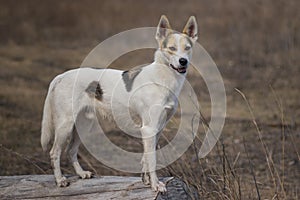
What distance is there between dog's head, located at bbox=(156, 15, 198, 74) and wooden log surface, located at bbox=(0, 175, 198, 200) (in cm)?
88

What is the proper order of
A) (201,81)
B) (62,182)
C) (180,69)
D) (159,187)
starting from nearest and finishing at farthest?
(159,187)
(180,69)
(62,182)
(201,81)

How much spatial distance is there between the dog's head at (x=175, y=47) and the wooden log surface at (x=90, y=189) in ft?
2.89

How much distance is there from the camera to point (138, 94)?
4816 mm

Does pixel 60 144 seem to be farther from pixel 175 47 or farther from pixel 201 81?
pixel 201 81

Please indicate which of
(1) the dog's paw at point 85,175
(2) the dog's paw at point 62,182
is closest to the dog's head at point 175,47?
(1) the dog's paw at point 85,175

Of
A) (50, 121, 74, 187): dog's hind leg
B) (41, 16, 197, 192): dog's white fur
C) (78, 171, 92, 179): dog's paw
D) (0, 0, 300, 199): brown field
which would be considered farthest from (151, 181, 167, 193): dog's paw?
(50, 121, 74, 187): dog's hind leg

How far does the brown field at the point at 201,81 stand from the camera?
6484 millimetres

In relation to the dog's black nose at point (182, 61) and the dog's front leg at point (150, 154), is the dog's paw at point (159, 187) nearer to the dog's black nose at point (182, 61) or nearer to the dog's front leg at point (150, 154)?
the dog's front leg at point (150, 154)

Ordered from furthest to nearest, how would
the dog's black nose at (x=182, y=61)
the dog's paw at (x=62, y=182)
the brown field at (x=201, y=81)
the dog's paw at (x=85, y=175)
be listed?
the brown field at (x=201, y=81) < the dog's paw at (x=85, y=175) < the dog's paw at (x=62, y=182) < the dog's black nose at (x=182, y=61)

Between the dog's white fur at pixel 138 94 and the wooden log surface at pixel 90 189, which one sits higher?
the dog's white fur at pixel 138 94

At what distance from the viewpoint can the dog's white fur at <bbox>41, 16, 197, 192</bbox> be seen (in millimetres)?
4707

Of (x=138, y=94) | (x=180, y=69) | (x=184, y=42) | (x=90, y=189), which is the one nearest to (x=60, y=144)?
(x=90, y=189)

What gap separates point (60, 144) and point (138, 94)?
789 mm

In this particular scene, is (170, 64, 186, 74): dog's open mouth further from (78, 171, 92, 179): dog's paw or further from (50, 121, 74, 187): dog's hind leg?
(78, 171, 92, 179): dog's paw
